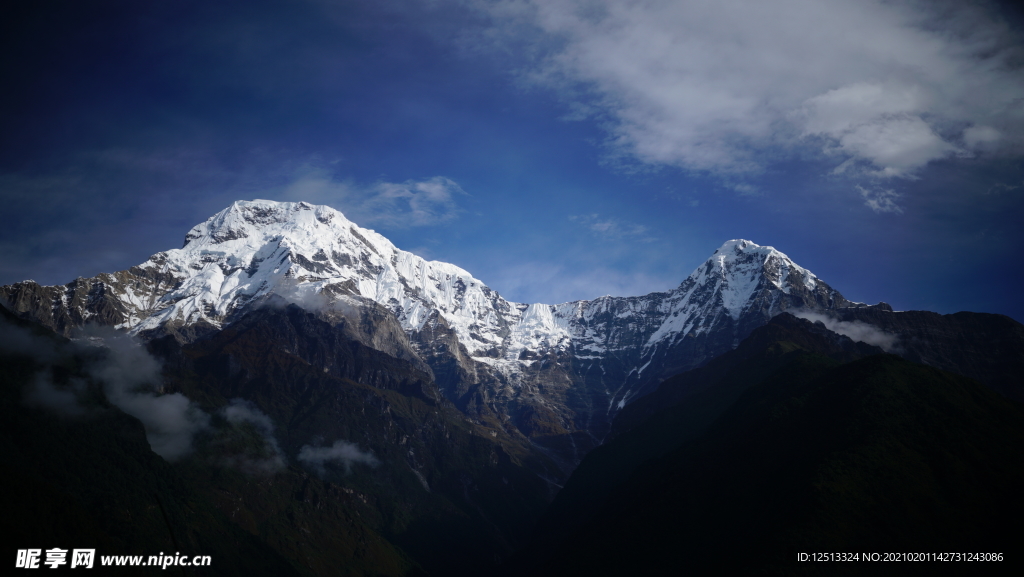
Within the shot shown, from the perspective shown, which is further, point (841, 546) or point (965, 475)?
point (965, 475)

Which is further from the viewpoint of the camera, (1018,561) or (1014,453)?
(1014,453)

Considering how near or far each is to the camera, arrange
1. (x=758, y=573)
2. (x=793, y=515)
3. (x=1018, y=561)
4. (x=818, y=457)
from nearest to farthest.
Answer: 1. (x=1018, y=561)
2. (x=758, y=573)
3. (x=793, y=515)
4. (x=818, y=457)

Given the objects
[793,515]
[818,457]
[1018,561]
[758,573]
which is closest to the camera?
[1018,561]

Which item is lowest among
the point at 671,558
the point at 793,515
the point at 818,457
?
the point at 671,558

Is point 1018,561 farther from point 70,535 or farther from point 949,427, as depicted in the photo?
point 70,535

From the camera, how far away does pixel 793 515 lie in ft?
558

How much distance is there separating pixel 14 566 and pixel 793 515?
19008 cm

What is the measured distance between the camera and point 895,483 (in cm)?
17425

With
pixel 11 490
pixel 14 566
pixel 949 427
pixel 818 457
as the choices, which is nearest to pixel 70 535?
pixel 11 490

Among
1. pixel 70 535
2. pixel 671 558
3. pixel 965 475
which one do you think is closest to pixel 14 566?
pixel 70 535

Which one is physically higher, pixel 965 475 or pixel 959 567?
pixel 965 475

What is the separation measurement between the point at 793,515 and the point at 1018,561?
47.2 m

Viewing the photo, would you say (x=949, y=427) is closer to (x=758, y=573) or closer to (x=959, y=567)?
(x=959, y=567)

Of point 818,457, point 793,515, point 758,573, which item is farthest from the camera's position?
point 818,457
